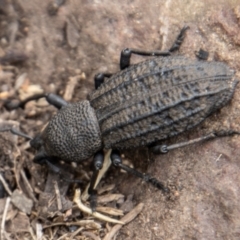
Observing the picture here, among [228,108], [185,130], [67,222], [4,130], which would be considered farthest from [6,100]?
[228,108]

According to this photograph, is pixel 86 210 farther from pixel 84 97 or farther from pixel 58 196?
pixel 84 97

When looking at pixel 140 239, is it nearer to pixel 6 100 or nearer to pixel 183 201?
Answer: pixel 183 201

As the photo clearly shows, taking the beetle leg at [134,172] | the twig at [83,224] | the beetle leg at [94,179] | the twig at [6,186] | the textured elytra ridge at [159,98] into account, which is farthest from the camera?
the twig at [6,186]

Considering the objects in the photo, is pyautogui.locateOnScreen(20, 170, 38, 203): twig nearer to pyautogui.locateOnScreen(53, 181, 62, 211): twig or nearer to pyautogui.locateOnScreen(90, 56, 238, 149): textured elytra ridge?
pyautogui.locateOnScreen(53, 181, 62, 211): twig

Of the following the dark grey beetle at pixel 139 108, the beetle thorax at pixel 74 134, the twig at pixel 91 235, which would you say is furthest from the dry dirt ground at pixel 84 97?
the beetle thorax at pixel 74 134

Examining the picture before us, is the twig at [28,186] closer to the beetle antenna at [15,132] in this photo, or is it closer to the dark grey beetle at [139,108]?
the dark grey beetle at [139,108]

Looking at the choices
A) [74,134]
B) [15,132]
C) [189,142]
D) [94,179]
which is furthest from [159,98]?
[15,132]

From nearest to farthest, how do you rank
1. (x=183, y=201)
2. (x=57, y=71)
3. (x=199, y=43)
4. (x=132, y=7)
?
(x=183, y=201) → (x=199, y=43) → (x=132, y=7) → (x=57, y=71)
